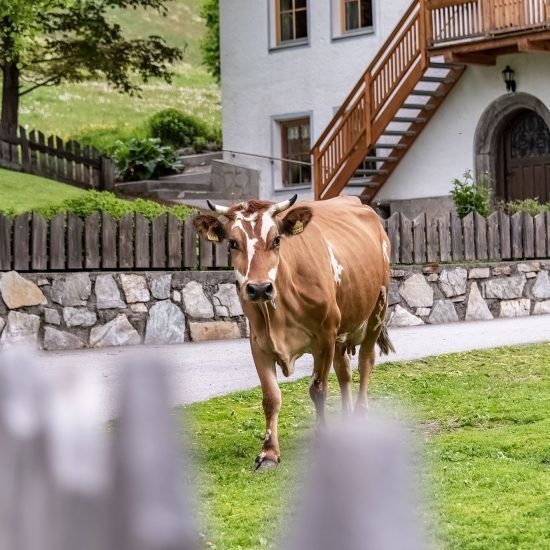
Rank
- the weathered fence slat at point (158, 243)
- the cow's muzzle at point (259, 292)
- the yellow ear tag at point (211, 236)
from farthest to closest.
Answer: the weathered fence slat at point (158, 243)
the yellow ear tag at point (211, 236)
the cow's muzzle at point (259, 292)

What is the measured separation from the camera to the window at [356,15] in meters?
31.9

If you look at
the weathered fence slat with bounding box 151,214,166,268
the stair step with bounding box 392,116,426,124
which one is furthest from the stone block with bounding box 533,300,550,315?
the stair step with bounding box 392,116,426,124

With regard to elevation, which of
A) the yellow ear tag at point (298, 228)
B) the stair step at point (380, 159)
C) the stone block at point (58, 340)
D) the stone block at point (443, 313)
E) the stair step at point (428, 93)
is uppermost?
the stair step at point (428, 93)

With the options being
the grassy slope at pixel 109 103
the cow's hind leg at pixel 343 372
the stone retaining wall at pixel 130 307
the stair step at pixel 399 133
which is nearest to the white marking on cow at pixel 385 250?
the cow's hind leg at pixel 343 372

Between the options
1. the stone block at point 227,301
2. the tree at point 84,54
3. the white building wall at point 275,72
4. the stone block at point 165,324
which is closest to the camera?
the stone block at point 165,324

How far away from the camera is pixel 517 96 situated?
93.4 feet

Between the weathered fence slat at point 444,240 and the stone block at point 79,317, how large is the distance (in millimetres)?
6257

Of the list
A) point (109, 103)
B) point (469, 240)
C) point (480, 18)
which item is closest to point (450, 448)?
point (469, 240)

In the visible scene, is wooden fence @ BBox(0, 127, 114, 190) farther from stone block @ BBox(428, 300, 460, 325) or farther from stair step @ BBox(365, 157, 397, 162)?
stone block @ BBox(428, 300, 460, 325)

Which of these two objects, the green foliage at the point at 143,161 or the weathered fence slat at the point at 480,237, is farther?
the green foliage at the point at 143,161

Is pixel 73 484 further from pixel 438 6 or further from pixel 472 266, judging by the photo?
pixel 438 6

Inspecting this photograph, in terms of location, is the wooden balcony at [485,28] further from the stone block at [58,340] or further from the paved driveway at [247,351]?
the stone block at [58,340]

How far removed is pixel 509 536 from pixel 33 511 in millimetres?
5367

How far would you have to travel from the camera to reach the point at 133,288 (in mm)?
16172
